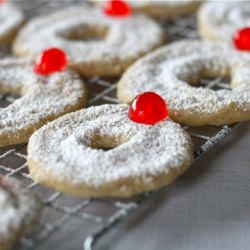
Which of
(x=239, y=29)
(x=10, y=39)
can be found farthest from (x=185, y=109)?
(x=10, y=39)

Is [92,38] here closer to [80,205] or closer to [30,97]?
[30,97]

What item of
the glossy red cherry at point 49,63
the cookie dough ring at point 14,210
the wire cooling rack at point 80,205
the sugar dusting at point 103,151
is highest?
the glossy red cherry at point 49,63

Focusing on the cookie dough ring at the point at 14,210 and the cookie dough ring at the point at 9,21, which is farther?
the cookie dough ring at the point at 9,21

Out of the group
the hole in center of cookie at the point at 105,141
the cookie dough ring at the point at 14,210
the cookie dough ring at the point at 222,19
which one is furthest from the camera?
the cookie dough ring at the point at 222,19

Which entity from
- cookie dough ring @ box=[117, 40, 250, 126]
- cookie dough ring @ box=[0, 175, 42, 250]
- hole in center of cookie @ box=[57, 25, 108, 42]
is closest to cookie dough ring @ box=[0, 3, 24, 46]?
hole in center of cookie @ box=[57, 25, 108, 42]

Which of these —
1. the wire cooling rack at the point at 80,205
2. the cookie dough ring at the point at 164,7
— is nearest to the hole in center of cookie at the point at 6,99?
the wire cooling rack at the point at 80,205

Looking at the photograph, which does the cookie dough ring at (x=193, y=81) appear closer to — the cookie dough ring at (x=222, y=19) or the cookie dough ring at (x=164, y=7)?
the cookie dough ring at (x=222, y=19)

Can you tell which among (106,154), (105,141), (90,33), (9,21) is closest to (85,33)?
(90,33)
